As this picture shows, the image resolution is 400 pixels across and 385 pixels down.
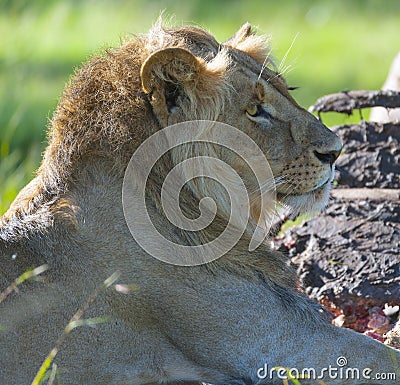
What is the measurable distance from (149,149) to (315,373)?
1.08 meters

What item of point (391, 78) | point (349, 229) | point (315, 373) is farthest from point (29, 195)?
point (391, 78)

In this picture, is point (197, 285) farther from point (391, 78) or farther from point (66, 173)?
point (391, 78)

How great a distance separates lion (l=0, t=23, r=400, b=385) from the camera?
3.74 m

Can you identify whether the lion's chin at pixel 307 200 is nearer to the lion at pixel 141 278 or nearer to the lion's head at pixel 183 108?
the lion's head at pixel 183 108

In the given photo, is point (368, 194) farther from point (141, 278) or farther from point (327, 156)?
point (141, 278)

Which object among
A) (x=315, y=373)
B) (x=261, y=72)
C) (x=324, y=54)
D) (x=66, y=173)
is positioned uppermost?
(x=324, y=54)

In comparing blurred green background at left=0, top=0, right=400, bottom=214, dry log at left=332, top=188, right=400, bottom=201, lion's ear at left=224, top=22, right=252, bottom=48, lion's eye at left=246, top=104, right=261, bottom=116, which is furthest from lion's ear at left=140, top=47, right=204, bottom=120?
blurred green background at left=0, top=0, right=400, bottom=214

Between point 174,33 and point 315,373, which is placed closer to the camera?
point 315,373

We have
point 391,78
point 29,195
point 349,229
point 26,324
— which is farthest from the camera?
point 391,78

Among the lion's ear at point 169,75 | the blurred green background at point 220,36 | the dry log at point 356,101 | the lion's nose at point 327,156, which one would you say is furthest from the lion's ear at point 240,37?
the blurred green background at point 220,36

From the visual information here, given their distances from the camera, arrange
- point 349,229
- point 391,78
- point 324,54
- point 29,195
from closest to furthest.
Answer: point 29,195
point 349,229
point 391,78
point 324,54

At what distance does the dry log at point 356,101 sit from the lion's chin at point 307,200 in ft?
3.73

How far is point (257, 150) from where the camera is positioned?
4023mm

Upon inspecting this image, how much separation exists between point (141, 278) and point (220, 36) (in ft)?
28.3
